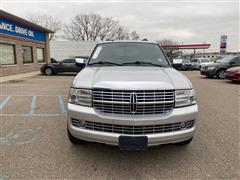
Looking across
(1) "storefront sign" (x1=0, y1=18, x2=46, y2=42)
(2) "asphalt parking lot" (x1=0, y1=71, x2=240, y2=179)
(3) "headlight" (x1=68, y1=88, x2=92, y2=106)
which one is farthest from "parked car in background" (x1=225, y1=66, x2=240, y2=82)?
(1) "storefront sign" (x1=0, y1=18, x2=46, y2=42)

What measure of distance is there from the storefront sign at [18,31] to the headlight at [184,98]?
48.1 feet

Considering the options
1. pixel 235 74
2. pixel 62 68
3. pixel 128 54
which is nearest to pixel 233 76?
pixel 235 74

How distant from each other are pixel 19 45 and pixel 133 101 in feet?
52.7

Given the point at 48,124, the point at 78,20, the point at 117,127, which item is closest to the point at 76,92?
the point at 117,127

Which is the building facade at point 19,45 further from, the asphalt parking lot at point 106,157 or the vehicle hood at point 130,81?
the vehicle hood at point 130,81

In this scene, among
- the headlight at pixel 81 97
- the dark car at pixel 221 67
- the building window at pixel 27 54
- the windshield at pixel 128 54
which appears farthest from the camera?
the building window at pixel 27 54

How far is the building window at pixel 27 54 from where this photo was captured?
16.2 meters

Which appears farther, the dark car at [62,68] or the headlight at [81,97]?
the dark car at [62,68]

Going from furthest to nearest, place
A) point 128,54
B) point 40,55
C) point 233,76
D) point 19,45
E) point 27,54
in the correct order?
point 40,55 < point 27,54 < point 19,45 < point 233,76 < point 128,54

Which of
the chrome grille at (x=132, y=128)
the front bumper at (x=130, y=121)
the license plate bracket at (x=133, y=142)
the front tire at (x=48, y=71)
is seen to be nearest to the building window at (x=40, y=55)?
the front tire at (x=48, y=71)

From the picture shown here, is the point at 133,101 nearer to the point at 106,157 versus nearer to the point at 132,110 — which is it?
the point at 132,110

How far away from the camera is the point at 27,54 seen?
55.0ft

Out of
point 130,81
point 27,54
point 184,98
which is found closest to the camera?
point 130,81

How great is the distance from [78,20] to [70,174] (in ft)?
A: 184
